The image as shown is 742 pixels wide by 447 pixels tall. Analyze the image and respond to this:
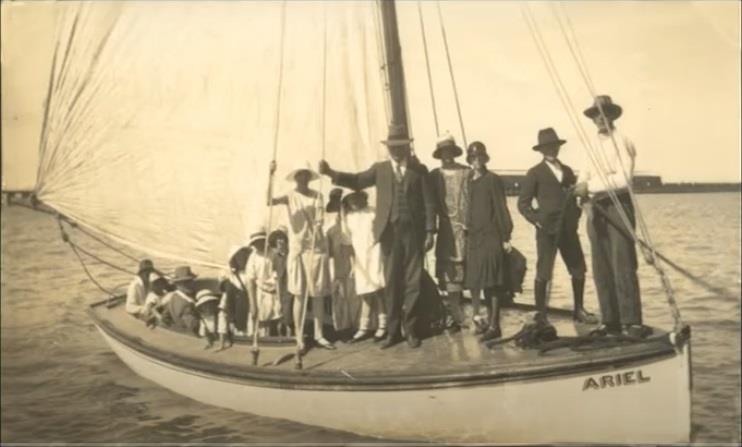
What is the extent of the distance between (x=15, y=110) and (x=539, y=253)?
13.2ft

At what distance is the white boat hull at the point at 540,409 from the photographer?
4.55 meters

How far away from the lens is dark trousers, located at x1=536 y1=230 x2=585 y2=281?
17.0 feet

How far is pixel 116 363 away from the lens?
22.6 ft

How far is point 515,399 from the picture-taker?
462 centimetres

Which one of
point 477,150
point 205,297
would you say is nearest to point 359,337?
point 205,297

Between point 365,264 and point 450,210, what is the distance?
713 mm

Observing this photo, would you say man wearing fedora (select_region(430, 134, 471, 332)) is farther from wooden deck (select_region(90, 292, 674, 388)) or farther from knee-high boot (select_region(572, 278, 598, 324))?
knee-high boot (select_region(572, 278, 598, 324))

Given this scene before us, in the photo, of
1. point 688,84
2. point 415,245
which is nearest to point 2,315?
point 415,245

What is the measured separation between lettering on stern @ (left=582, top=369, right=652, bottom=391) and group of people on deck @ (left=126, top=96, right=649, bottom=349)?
37 cm

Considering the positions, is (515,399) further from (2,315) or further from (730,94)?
(2,315)

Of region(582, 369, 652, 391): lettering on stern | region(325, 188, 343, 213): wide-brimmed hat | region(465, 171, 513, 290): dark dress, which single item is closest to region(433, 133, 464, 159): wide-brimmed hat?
region(465, 171, 513, 290): dark dress

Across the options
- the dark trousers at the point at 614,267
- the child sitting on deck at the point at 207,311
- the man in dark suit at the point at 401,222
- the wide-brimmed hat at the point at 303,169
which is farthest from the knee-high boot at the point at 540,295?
the child sitting on deck at the point at 207,311

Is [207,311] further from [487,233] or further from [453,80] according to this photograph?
[453,80]

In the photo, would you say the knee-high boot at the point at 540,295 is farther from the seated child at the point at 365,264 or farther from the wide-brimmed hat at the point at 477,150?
the seated child at the point at 365,264
